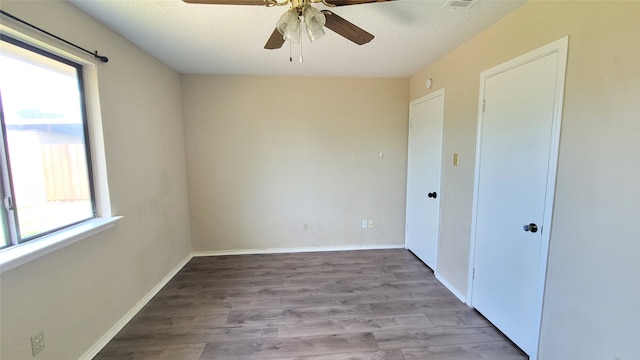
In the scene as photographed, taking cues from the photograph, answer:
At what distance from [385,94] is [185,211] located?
324 centimetres

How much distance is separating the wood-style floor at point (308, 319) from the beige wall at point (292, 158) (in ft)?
2.01

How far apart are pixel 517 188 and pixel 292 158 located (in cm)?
251

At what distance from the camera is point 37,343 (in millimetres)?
1390

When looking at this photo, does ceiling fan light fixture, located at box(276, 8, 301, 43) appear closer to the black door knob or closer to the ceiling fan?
the ceiling fan

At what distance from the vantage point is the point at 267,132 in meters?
3.36

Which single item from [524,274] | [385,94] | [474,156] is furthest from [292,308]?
[385,94]

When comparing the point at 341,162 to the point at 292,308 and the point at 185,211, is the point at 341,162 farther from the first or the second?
the point at 185,211

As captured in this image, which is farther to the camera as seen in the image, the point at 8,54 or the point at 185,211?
the point at 185,211

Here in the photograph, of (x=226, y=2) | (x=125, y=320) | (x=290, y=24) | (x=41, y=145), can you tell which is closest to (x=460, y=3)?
(x=290, y=24)

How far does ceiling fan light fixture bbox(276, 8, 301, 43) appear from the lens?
129 centimetres

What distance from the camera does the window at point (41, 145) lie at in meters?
1.34

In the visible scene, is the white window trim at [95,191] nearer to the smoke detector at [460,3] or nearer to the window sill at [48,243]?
the window sill at [48,243]

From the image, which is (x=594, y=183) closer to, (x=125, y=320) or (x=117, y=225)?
(x=117, y=225)

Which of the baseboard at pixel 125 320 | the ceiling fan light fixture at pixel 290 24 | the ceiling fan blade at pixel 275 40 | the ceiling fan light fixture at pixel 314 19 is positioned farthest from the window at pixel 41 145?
the ceiling fan light fixture at pixel 314 19
